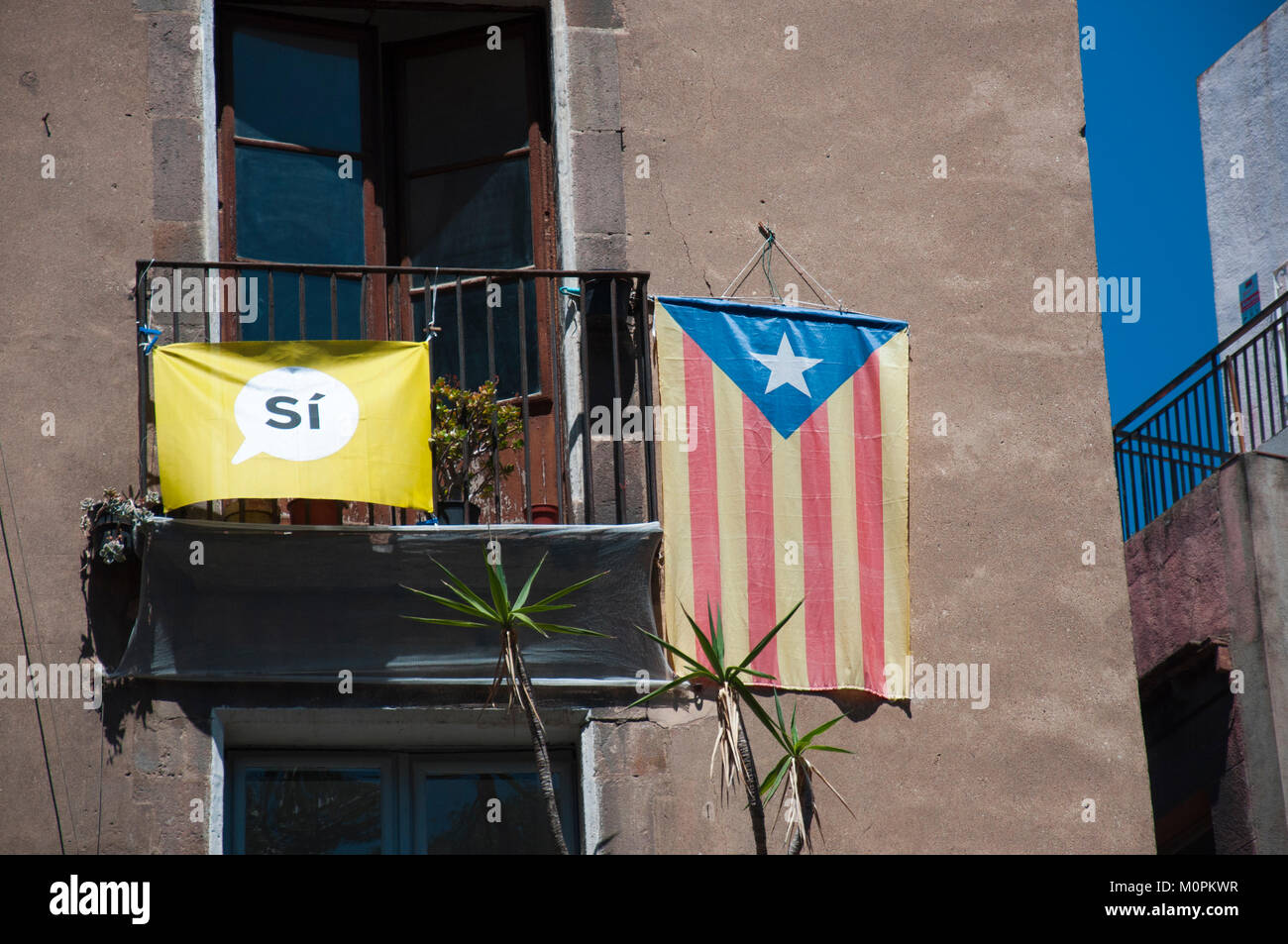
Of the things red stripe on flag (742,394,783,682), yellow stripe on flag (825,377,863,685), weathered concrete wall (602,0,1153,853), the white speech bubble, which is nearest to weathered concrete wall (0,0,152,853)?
the white speech bubble

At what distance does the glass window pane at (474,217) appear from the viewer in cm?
920

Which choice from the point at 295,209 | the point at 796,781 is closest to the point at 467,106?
the point at 295,209

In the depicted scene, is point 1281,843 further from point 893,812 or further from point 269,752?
point 269,752

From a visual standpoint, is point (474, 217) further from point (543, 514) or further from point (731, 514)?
point (731, 514)

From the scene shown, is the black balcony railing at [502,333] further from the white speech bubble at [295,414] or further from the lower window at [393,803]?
the lower window at [393,803]

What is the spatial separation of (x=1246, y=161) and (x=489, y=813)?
11816 millimetres

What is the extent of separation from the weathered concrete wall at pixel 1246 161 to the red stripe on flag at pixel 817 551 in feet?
31.1

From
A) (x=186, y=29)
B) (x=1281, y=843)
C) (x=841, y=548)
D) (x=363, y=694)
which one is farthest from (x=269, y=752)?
(x=1281, y=843)

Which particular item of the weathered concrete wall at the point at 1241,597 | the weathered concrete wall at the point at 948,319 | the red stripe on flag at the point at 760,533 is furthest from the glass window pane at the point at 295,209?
the weathered concrete wall at the point at 1241,597

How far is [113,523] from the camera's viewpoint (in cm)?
773

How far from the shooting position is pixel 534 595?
796cm
